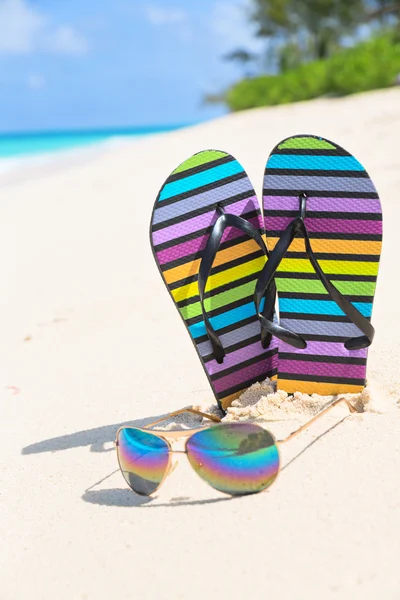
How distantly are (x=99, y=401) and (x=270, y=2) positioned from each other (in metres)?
26.3

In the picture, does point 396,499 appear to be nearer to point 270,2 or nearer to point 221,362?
point 221,362

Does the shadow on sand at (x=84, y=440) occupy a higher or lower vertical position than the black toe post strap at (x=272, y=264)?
lower

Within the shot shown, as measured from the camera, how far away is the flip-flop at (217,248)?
1.96 metres

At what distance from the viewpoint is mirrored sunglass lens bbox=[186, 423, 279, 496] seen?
5.15 ft

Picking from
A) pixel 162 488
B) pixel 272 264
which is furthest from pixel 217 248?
pixel 162 488

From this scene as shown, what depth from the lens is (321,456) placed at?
1.72 meters

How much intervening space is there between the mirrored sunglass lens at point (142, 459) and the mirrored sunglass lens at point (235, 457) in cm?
8

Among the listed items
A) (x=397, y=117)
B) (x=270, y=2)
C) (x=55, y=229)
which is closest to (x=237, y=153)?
(x=397, y=117)

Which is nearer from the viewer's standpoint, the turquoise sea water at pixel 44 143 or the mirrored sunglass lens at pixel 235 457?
the mirrored sunglass lens at pixel 235 457

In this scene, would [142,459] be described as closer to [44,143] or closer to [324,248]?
[324,248]

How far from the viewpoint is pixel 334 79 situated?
1344 cm

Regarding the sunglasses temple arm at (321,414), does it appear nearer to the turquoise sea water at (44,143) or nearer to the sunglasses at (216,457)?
the sunglasses at (216,457)

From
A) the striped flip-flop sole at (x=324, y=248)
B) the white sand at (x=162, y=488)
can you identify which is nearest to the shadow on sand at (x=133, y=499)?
the white sand at (x=162, y=488)

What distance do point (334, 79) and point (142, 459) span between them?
42.2 ft
